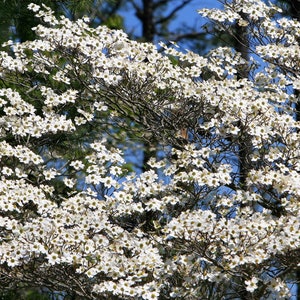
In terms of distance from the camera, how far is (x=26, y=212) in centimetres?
545

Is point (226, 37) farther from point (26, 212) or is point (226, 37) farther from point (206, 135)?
point (26, 212)

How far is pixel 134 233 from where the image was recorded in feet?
16.9

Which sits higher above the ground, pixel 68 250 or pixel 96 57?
pixel 96 57

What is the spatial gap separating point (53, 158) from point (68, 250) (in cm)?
160

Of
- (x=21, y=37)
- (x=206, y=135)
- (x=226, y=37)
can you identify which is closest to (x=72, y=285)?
(x=206, y=135)

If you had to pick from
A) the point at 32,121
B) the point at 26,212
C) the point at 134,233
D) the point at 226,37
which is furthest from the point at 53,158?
the point at 226,37

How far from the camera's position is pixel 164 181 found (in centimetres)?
567

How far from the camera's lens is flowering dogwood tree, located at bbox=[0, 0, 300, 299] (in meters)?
4.78

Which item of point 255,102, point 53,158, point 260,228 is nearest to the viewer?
point 260,228

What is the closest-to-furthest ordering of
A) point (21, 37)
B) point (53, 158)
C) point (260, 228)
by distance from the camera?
point (260, 228), point (53, 158), point (21, 37)

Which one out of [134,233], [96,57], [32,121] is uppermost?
[96,57]

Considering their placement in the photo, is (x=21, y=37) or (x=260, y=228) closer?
(x=260, y=228)

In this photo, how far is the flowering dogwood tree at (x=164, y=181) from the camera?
15.7 ft

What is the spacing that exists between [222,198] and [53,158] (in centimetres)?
168
